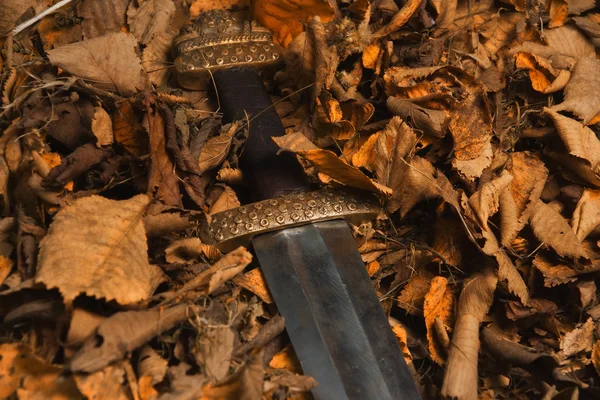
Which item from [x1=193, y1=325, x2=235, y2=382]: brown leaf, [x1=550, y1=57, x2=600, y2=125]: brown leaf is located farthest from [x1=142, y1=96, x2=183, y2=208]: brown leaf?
[x1=550, y1=57, x2=600, y2=125]: brown leaf

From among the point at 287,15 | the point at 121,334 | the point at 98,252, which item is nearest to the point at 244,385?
the point at 121,334

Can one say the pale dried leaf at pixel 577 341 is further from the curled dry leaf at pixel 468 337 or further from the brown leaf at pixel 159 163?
the brown leaf at pixel 159 163

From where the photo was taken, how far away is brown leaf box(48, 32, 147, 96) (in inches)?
51.8

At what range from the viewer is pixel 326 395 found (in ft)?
3.59

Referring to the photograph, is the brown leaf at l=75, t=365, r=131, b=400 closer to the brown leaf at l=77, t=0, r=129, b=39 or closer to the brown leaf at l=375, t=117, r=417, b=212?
the brown leaf at l=375, t=117, r=417, b=212

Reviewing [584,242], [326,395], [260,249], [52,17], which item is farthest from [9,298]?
[584,242]

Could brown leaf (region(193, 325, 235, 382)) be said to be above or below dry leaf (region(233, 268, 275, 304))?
above

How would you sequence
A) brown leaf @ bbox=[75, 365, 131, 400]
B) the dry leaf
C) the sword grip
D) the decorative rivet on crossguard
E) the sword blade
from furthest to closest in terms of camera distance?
1. the decorative rivet on crossguard
2. the sword grip
3. the dry leaf
4. the sword blade
5. brown leaf @ bbox=[75, 365, 131, 400]

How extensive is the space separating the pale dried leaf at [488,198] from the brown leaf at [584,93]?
260 millimetres

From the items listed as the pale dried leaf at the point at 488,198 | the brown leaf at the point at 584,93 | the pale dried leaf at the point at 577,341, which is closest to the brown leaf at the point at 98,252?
the pale dried leaf at the point at 488,198

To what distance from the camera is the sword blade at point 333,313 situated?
1.11m

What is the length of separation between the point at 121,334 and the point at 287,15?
841 mm

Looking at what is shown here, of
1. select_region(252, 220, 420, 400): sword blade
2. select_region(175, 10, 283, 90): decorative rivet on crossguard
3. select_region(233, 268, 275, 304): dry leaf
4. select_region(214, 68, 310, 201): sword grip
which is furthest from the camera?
select_region(175, 10, 283, 90): decorative rivet on crossguard

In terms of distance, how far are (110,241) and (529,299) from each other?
790 mm
